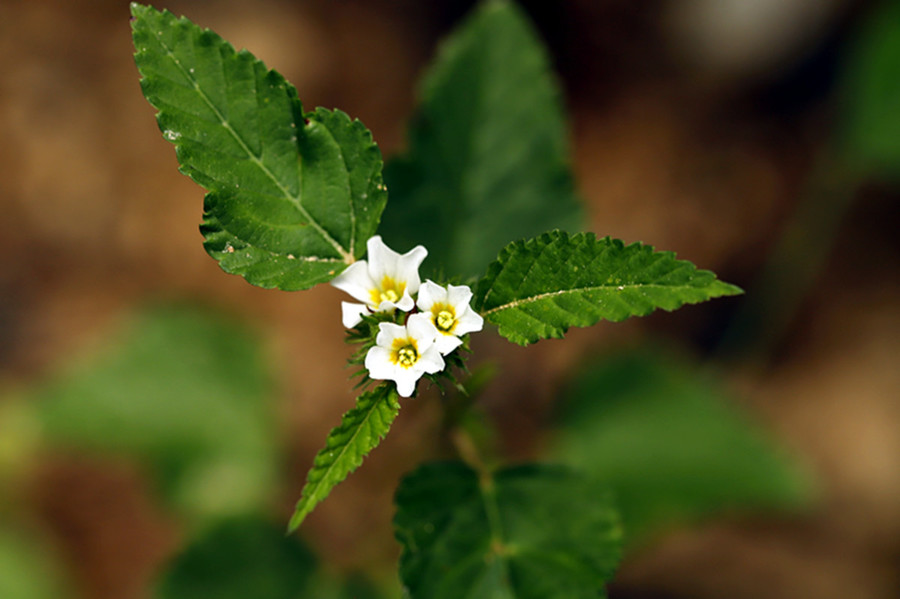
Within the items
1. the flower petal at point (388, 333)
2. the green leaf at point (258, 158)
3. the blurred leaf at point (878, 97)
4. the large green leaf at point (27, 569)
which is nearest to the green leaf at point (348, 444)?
the flower petal at point (388, 333)

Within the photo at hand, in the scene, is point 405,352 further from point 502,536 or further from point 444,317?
point 502,536

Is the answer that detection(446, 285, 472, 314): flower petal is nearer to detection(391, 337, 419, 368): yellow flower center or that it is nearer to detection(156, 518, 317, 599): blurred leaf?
detection(391, 337, 419, 368): yellow flower center

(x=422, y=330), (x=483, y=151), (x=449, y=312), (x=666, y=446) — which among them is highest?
(x=666, y=446)

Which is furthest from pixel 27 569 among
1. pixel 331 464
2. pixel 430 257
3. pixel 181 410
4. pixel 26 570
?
pixel 331 464

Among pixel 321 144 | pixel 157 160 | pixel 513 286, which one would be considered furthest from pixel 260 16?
pixel 513 286

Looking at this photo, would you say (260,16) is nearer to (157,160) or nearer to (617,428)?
(157,160)

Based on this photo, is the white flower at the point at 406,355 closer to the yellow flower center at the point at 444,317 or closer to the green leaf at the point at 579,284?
the yellow flower center at the point at 444,317

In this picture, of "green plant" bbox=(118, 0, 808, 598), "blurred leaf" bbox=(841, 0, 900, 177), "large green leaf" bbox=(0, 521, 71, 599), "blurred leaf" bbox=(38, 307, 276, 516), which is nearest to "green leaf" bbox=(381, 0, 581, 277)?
"green plant" bbox=(118, 0, 808, 598)
